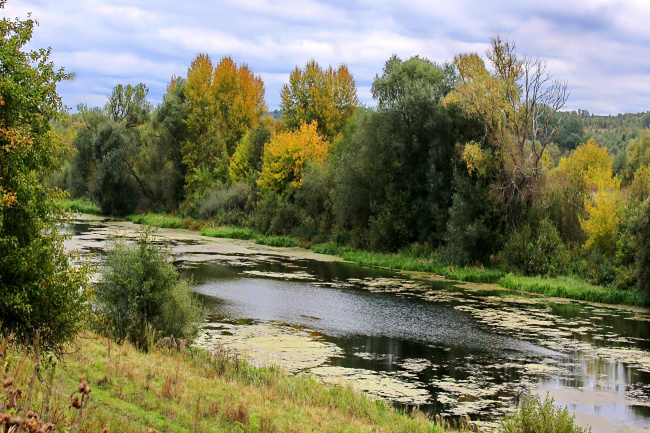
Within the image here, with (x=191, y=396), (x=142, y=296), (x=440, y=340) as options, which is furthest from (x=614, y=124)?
(x=191, y=396)

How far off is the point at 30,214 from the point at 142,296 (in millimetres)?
5649

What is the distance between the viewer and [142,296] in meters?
14.2

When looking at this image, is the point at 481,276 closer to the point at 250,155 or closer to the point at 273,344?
the point at 273,344

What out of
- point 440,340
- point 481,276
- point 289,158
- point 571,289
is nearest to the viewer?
point 440,340

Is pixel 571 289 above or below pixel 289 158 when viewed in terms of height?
below

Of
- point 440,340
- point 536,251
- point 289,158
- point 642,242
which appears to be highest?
point 289,158

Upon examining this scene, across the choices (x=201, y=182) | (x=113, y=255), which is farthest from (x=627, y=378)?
(x=201, y=182)

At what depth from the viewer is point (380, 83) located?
126 ft

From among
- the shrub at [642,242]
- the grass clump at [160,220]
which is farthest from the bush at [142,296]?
the grass clump at [160,220]

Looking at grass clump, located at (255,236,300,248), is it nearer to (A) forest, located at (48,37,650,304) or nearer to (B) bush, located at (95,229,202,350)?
(A) forest, located at (48,37,650,304)

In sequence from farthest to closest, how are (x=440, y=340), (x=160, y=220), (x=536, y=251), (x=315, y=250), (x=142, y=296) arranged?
(x=160, y=220), (x=315, y=250), (x=536, y=251), (x=440, y=340), (x=142, y=296)

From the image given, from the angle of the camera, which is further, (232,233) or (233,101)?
(233,101)

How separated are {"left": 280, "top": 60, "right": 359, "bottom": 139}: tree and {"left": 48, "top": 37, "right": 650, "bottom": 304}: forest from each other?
13 centimetres

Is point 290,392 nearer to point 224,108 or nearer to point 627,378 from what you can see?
point 627,378
